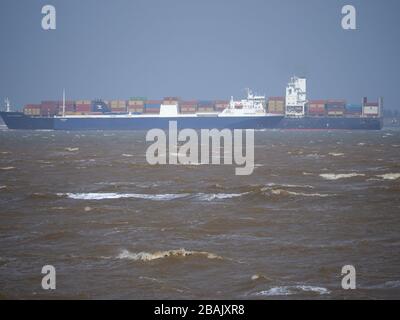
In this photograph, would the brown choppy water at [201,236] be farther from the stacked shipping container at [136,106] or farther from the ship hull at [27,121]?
the stacked shipping container at [136,106]

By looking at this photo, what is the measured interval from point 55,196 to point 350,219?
585 inches

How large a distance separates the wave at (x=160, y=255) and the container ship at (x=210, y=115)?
10834 cm

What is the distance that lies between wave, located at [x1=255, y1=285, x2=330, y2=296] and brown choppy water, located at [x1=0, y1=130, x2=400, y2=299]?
24 millimetres

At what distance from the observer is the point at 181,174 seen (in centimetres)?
4191

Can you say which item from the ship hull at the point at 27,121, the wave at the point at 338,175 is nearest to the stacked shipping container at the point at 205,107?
the ship hull at the point at 27,121

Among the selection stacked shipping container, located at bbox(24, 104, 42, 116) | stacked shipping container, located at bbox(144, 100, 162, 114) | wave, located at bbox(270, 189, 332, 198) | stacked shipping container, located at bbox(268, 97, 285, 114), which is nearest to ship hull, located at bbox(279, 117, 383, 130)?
stacked shipping container, located at bbox(268, 97, 285, 114)

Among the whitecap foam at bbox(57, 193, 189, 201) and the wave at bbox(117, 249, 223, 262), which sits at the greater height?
the whitecap foam at bbox(57, 193, 189, 201)

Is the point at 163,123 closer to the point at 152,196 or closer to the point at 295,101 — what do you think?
the point at 295,101

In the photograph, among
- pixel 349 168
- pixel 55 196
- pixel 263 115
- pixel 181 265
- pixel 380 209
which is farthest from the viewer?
pixel 263 115

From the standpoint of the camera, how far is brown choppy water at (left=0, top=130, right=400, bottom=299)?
15289 millimetres

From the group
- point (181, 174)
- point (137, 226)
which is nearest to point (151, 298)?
point (137, 226)

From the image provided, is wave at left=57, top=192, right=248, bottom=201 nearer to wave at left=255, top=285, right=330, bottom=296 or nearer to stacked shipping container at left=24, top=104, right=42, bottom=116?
wave at left=255, top=285, right=330, bottom=296

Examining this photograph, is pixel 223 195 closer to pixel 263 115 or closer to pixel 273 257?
pixel 273 257

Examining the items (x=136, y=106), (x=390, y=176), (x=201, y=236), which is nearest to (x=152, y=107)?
(x=136, y=106)
